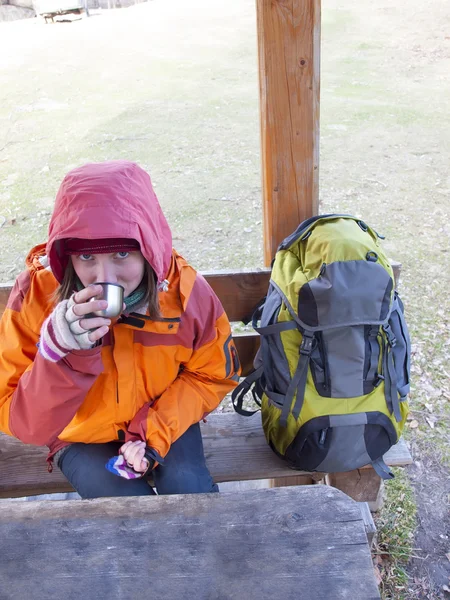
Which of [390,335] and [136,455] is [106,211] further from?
[390,335]

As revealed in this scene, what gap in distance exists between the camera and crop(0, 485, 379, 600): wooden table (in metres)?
1.07

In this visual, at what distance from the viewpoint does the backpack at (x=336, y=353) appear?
6.31 ft

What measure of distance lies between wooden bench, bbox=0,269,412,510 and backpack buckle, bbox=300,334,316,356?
Answer: 50 centimetres

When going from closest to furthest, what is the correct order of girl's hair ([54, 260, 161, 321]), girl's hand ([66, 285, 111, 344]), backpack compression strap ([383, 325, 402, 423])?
1. girl's hand ([66, 285, 111, 344])
2. girl's hair ([54, 260, 161, 321])
3. backpack compression strap ([383, 325, 402, 423])

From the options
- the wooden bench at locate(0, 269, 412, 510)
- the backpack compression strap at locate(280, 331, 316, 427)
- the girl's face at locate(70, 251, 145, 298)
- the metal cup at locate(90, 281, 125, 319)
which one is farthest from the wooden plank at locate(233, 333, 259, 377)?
the metal cup at locate(90, 281, 125, 319)

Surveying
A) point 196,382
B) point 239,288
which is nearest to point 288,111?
point 239,288

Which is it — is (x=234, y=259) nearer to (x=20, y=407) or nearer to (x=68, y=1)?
(x=20, y=407)

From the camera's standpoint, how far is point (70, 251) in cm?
170

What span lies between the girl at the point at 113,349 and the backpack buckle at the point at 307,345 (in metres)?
0.28

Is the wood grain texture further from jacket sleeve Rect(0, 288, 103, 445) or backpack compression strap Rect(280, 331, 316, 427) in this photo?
jacket sleeve Rect(0, 288, 103, 445)

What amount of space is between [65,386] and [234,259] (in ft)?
12.7

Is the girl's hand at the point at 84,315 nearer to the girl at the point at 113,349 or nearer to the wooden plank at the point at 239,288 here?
the girl at the point at 113,349

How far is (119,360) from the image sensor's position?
185 cm

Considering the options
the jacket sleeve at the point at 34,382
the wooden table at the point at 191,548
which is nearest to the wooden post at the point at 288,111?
the jacket sleeve at the point at 34,382
